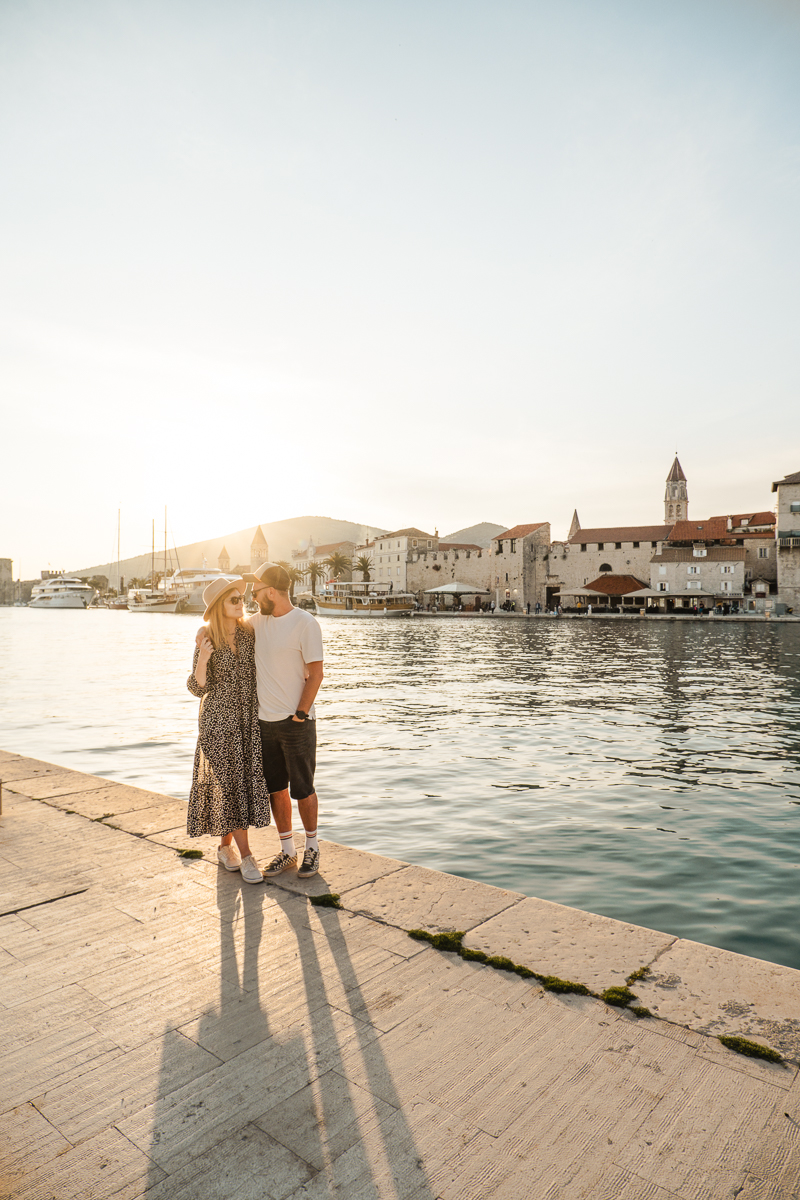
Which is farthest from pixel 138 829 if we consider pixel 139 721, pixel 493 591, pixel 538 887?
pixel 493 591

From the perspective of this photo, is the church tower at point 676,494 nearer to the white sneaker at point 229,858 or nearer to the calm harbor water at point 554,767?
the calm harbor water at point 554,767

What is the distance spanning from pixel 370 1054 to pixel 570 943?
1.21 meters

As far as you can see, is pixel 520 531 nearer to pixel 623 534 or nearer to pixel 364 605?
pixel 623 534

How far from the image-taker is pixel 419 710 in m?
14.6

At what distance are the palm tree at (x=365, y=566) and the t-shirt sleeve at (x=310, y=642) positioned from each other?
88.9 meters

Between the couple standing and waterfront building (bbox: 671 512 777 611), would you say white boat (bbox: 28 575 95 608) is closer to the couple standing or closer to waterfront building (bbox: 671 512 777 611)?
waterfront building (bbox: 671 512 777 611)

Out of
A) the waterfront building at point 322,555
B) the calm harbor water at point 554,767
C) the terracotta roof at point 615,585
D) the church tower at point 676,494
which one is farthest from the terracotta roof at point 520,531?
the calm harbor water at point 554,767

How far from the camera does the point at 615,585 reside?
221 feet

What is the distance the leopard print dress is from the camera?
4.13 meters

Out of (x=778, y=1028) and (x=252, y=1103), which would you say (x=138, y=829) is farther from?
(x=778, y=1028)

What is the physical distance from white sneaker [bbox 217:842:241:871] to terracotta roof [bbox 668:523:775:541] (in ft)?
225

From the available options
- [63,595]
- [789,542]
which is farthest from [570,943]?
[63,595]

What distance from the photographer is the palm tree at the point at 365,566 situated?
94.6 m

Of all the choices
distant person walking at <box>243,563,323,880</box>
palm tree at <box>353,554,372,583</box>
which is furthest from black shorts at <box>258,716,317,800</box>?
palm tree at <box>353,554,372,583</box>
